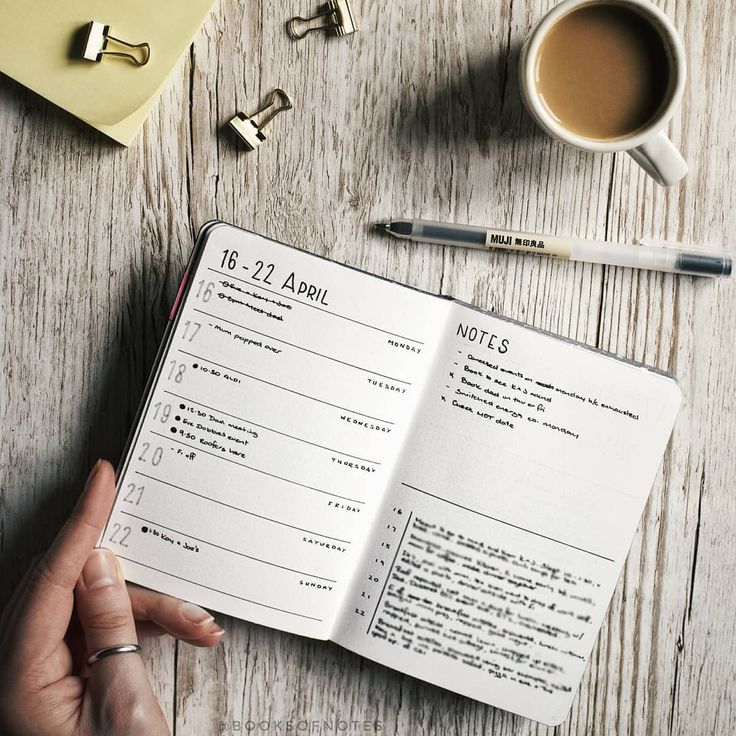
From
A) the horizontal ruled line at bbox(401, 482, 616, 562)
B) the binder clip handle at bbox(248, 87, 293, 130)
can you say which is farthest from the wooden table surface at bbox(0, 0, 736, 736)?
the horizontal ruled line at bbox(401, 482, 616, 562)

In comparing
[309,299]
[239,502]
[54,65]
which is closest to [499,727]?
[239,502]

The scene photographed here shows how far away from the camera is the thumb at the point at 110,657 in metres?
0.65

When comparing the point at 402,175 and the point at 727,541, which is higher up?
the point at 402,175

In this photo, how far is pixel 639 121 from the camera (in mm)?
648

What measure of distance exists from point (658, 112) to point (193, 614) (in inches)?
24.0

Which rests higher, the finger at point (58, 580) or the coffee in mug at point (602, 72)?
the coffee in mug at point (602, 72)

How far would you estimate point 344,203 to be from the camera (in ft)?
2.40

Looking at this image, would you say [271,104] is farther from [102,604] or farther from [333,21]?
[102,604]

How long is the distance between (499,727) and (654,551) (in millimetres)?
241

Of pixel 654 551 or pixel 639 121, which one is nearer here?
pixel 639 121

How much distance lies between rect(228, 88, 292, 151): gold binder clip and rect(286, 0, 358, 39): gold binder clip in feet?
0.21

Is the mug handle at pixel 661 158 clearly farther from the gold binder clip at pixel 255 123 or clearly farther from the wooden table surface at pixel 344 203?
the gold binder clip at pixel 255 123

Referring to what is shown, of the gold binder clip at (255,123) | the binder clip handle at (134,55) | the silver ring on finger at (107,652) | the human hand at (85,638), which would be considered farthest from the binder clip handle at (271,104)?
the silver ring on finger at (107,652)

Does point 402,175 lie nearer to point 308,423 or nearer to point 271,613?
point 308,423
